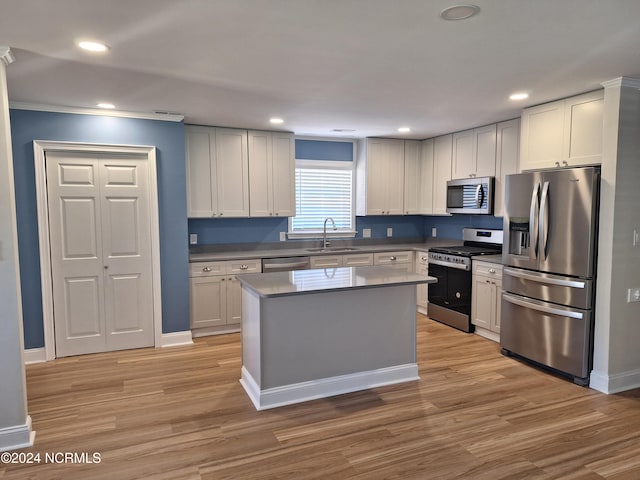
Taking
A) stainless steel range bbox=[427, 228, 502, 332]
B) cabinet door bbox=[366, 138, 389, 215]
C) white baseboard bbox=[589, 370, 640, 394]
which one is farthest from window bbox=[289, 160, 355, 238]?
white baseboard bbox=[589, 370, 640, 394]

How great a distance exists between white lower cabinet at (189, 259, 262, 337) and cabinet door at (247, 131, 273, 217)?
28.9 inches

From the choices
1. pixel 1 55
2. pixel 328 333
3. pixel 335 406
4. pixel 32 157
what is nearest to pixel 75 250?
pixel 32 157

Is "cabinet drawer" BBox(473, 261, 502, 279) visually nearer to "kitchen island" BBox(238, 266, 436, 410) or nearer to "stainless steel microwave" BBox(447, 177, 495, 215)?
"stainless steel microwave" BBox(447, 177, 495, 215)

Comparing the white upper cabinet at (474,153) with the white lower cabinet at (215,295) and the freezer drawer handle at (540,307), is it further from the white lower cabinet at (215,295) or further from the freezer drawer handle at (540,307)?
the white lower cabinet at (215,295)

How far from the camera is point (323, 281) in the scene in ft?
10.8

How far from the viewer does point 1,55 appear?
250 cm

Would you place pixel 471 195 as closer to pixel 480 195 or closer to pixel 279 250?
pixel 480 195

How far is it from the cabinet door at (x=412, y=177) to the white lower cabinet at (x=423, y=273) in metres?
0.74

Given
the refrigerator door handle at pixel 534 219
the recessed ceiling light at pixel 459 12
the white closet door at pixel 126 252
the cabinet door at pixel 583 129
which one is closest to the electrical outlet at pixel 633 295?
the refrigerator door handle at pixel 534 219

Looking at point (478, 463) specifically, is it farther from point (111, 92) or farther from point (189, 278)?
point (111, 92)

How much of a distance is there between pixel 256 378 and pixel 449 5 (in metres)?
2.72

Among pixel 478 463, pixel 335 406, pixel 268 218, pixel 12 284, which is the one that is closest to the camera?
pixel 478 463

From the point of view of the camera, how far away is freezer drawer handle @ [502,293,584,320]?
3487 millimetres

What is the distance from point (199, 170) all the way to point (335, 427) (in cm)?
334
